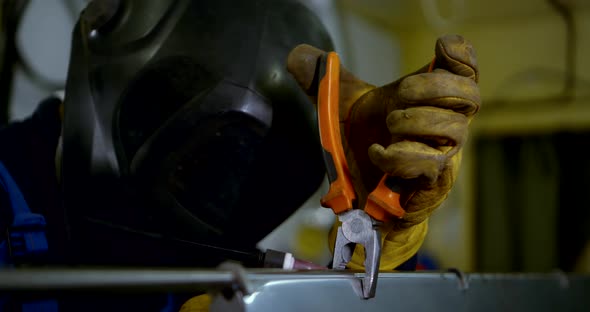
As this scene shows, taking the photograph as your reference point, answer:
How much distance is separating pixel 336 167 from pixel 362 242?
77mm

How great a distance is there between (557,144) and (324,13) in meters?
1.44

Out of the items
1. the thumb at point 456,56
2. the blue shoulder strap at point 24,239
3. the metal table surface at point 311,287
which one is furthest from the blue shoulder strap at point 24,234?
the thumb at point 456,56

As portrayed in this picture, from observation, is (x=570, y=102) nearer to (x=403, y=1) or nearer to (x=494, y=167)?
(x=494, y=167)

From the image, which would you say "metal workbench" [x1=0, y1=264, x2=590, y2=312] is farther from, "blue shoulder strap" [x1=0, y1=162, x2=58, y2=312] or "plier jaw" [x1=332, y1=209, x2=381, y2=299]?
"blue shoulder strap" [x1=0, y1=162, x2=58, y2=312]

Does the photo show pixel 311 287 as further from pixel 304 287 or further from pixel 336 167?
pixel 336 167

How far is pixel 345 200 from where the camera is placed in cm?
48

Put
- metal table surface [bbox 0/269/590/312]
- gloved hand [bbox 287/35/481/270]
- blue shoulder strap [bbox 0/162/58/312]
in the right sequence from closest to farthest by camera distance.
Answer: metal table surface [bbox 0/269/590/312] → gloved hand [bbox 287/35/481/270] → blue shoulder strap [bbox 0/162/58/312]

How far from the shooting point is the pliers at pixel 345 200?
1.49 ft

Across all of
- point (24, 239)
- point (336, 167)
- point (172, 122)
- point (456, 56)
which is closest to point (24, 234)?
point (24, 239)

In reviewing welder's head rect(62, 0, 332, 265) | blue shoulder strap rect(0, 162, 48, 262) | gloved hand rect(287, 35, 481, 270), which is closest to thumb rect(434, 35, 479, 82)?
gloved hand rect(287, 35, 481, 270)

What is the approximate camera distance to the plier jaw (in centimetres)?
45

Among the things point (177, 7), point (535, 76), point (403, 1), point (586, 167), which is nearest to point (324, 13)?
point (403, 1)

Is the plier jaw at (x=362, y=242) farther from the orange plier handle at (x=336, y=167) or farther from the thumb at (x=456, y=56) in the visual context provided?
the thumb at (x=456, y=56)

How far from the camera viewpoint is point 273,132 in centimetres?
64
